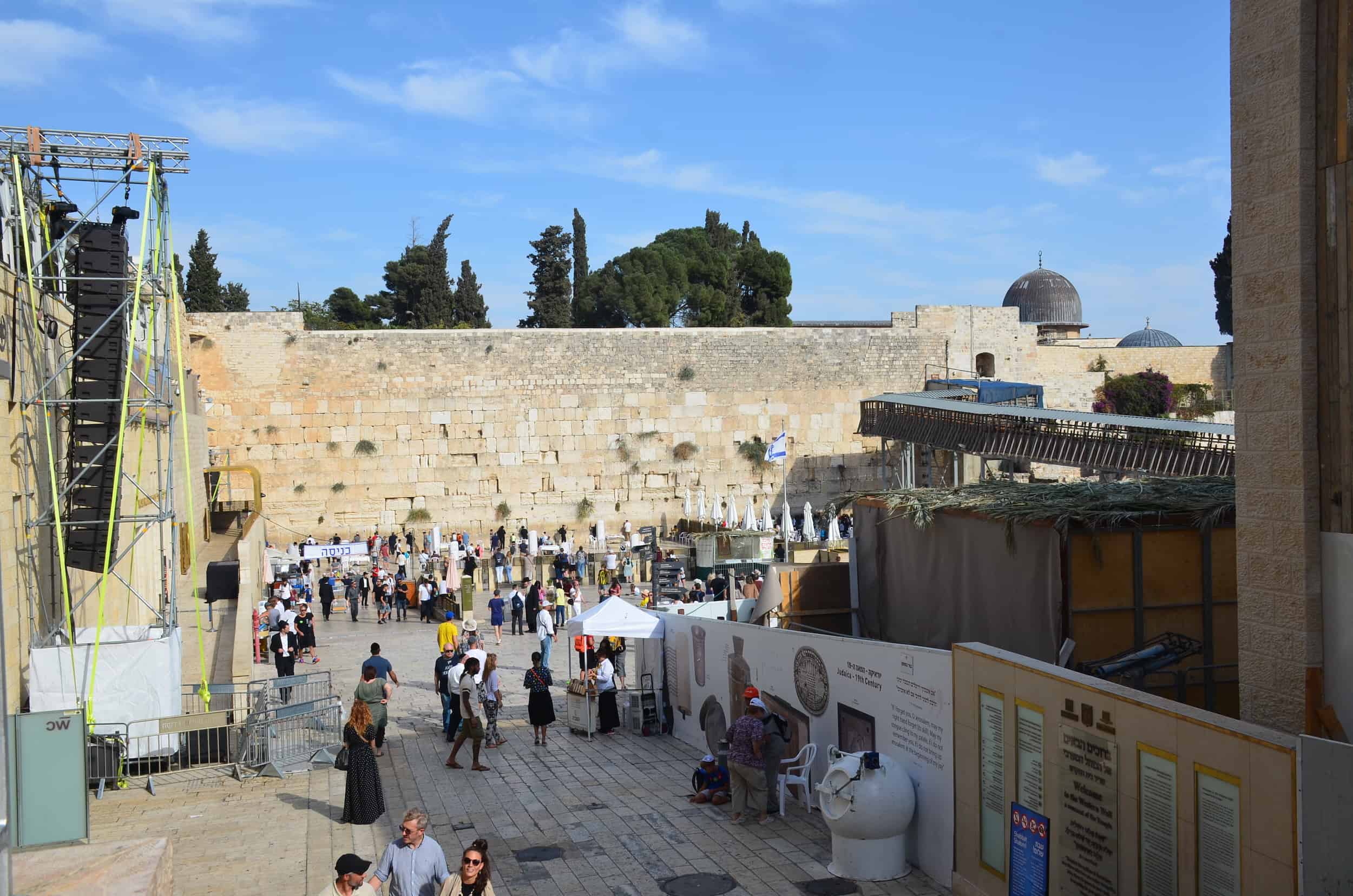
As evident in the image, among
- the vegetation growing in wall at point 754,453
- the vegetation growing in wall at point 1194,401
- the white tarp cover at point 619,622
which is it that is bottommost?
the white tarp cover at point 619,622

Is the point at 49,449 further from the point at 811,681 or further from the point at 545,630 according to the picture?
the point at 811,681

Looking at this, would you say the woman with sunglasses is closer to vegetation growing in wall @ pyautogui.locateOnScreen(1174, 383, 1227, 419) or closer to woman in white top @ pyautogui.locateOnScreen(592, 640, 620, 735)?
woman in white top @ pyautogui.locateOnScreen(592, 640, 620, 735)

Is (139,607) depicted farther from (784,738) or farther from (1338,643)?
(1338,643)

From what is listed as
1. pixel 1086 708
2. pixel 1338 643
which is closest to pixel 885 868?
pixel 1086 708

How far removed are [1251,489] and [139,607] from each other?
572 inches

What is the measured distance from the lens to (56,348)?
11.5 m

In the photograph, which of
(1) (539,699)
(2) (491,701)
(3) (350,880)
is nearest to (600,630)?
(1) (539,699)

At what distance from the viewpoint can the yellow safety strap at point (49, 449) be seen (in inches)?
392

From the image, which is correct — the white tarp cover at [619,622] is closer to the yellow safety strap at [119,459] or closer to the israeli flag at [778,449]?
the yellow safety strap at [119,459]

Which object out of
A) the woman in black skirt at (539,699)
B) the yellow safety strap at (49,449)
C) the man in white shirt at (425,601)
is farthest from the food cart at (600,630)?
the man in white shirt at (425,601)

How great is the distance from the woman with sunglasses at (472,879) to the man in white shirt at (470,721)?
469 cm

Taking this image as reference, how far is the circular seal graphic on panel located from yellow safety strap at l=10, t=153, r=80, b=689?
5.97 metres

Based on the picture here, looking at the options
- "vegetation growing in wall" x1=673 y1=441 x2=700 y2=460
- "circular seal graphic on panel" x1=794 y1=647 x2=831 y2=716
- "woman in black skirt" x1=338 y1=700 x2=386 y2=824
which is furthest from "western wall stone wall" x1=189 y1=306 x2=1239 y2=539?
"circular seal graphic on panel" x1=794 y1=647 x2=831 y2=716

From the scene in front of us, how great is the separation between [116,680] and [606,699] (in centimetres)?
429
